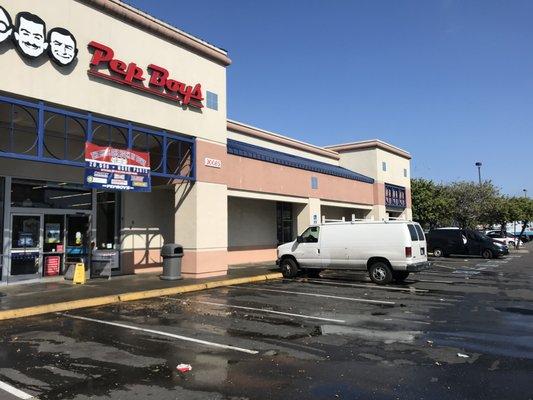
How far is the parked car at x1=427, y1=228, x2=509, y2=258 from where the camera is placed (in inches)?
1180

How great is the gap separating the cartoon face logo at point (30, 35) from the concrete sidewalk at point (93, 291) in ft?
20.2

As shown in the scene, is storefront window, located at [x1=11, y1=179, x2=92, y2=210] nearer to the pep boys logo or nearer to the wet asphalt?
the pep boys logo

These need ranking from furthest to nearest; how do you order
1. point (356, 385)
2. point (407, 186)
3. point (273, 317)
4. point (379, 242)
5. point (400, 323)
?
1. point (407, 186)
2. point (379, 242)
3. point (273, 317)
4. point (400, 323)
5. point (356, 385)

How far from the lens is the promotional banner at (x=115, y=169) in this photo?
13.8 metres

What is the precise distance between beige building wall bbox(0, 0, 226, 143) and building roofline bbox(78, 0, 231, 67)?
0.18 meters

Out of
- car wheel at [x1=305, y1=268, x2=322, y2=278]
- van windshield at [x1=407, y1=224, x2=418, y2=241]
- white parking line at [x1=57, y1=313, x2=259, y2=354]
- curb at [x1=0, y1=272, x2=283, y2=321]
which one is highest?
van windshield at [x1=407, y1=224, x2=418, y2=241]

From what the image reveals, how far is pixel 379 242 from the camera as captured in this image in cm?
1609

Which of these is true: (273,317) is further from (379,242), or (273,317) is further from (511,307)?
(379,242)

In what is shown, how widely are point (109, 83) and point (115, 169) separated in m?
2.57

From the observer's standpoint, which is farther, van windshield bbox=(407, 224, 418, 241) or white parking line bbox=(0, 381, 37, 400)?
van windshield bbox=(407, 224, 418, 241)

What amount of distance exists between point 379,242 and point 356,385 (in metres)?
10.7

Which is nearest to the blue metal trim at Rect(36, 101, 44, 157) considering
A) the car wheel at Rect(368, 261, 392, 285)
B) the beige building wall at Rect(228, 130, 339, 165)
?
the car wheel at Rect(368, 261, 392, 285)

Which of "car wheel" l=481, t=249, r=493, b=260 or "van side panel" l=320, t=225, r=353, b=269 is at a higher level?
"van side panel" l=320, t=225, r=353, b=269

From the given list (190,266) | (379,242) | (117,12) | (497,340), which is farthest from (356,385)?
(117,12)
